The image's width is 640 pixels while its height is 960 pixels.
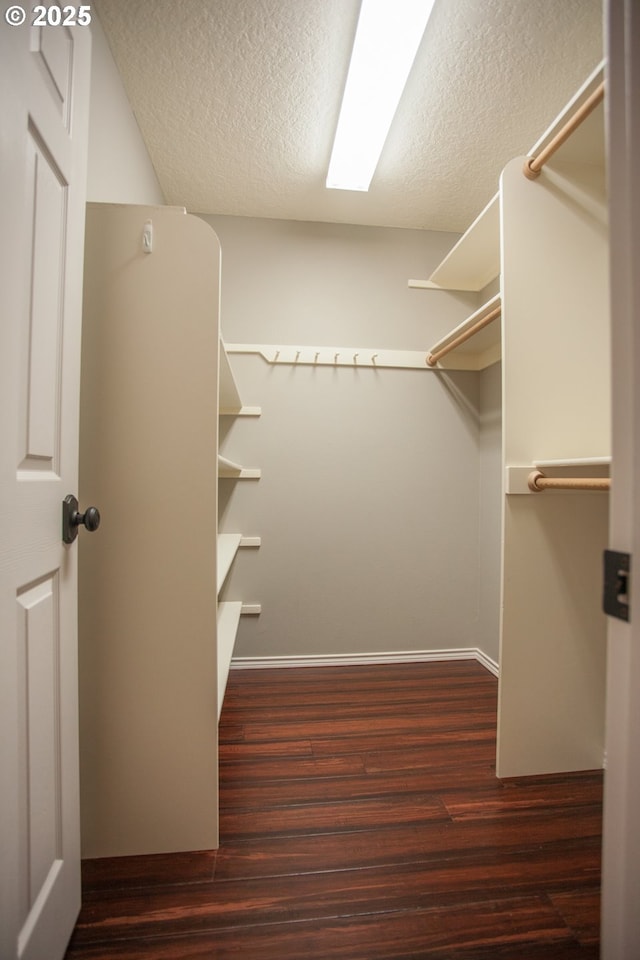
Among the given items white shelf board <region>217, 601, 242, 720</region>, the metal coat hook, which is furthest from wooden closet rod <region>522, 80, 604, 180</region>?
white shelf board <region>217, 601, 242, 720</region>

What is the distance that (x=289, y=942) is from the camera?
91cm

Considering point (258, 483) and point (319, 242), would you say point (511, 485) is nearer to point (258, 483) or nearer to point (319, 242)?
point (258, 483)

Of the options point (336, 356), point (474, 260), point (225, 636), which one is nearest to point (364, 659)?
point (225, 636)

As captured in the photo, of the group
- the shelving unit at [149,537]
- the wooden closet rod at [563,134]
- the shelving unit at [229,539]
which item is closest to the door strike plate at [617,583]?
the shelving unit at [149,537]

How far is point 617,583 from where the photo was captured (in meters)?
0.45

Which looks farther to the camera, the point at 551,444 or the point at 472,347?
the point at 472,347

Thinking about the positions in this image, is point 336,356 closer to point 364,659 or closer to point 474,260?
point 474,260

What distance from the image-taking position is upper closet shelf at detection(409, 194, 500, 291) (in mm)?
1744

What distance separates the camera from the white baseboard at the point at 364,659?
7.62 feet

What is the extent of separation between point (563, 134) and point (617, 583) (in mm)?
1520

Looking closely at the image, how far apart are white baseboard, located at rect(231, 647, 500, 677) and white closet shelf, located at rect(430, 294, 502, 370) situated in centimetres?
176

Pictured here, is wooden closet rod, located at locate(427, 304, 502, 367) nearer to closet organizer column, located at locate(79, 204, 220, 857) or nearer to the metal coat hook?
closet organizer column, located at locate(79, 204, 220, 857)

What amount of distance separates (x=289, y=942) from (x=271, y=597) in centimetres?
149

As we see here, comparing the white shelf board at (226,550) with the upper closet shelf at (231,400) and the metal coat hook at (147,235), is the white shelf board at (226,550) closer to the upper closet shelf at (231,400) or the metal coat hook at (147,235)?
the upper closet shelf at (231,400)
